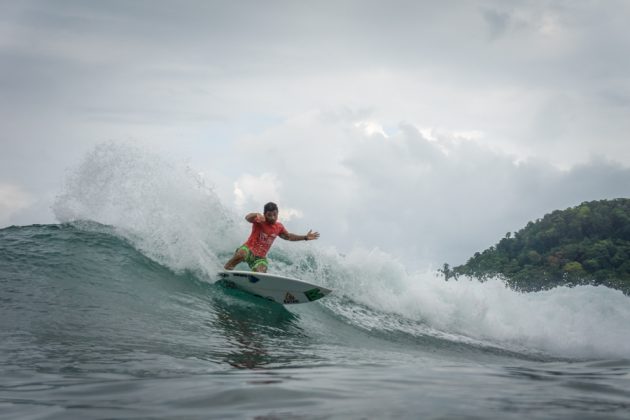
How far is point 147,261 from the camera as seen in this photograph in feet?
41.0

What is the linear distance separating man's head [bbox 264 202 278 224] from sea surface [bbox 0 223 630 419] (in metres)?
1.75

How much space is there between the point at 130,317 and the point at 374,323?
6.37 m

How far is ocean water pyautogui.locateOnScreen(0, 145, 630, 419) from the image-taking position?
3.70 meters

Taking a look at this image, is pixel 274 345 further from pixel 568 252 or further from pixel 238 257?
pixel 568 252

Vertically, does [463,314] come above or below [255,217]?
below

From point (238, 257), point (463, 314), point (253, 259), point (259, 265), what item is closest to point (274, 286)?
point (259, 265)

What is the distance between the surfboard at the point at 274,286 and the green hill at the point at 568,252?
2462 centimetres

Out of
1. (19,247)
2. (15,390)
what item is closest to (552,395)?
(15,390)

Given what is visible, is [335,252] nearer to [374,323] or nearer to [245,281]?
[374,323]

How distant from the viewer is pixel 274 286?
11633mm

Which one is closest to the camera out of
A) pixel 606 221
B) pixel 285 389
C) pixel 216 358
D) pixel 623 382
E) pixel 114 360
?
pixel 285 389

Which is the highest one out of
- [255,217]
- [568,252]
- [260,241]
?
[568,252]

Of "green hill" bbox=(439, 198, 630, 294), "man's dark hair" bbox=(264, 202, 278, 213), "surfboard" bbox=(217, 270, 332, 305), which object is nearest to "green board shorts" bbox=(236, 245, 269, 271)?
"surfboard" bbox=(217, 270, 332, 305)

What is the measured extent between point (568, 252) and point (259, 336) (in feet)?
119
